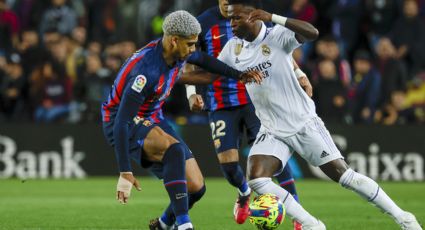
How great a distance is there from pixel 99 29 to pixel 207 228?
1105cm

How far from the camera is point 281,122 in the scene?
934 centimetres

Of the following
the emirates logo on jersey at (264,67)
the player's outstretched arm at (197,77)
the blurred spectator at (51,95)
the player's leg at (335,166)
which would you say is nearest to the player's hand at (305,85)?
the player's leg at (335,166)

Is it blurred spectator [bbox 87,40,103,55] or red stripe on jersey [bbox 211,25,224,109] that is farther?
blurred spectator [bbox 87,40,103,55]

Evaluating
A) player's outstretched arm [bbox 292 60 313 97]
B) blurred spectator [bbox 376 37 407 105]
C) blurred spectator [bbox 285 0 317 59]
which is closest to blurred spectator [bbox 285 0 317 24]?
blurred spectator [bbox 285 0 317 59]

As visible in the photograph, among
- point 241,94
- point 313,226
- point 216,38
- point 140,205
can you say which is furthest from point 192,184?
point 140,205

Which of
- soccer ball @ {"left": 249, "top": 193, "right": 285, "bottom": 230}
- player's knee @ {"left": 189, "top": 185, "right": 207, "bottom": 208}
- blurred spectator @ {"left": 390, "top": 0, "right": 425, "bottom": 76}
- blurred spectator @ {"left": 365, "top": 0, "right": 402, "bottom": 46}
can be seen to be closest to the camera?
soccer ball @ {"left": 249, "top": 193, "right": 285, "bottom": 230}

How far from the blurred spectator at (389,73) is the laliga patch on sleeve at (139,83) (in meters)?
10.7

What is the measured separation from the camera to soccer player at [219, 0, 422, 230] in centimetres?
909

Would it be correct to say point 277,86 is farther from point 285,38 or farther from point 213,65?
point 213,65

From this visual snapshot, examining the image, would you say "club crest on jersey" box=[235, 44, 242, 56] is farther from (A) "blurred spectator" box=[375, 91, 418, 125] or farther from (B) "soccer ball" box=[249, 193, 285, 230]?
(A) "blurred spectator" box=[375, 91, 418, 125]

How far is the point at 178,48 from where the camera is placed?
28.6 feet

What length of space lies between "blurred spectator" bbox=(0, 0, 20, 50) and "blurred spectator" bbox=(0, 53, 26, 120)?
39.7 inches

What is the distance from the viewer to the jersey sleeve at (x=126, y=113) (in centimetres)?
842

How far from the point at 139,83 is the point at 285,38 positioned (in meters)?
1.47
